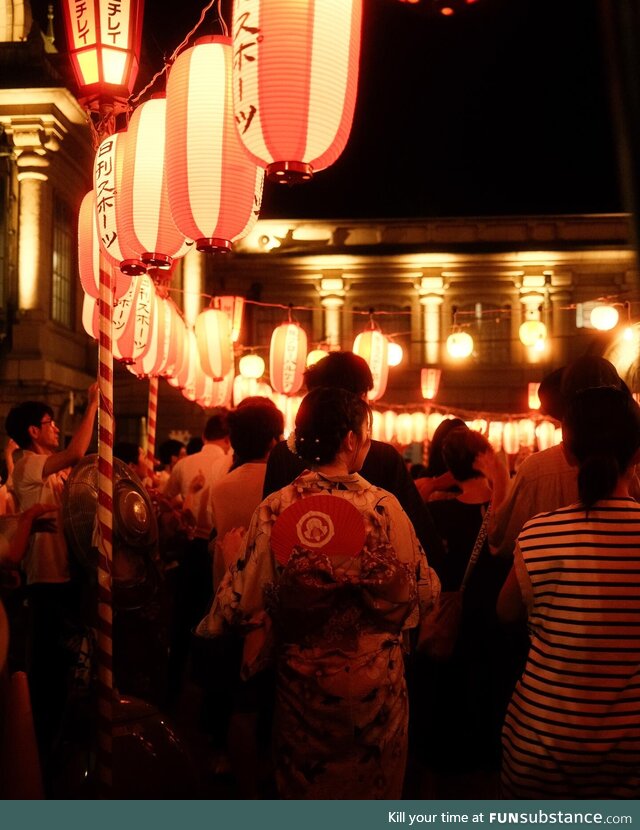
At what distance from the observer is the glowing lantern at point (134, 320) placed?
28.6ft

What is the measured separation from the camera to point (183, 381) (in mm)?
13180

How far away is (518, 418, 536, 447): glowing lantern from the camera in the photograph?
21.1m

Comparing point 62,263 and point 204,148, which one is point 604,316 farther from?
point 204,148

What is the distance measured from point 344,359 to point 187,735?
341cm

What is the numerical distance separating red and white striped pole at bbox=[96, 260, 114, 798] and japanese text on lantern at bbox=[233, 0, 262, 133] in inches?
43.1

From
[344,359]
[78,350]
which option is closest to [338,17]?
[344,359]

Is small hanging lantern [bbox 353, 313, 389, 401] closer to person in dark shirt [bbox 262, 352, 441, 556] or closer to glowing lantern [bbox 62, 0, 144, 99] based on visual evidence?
glowing lantern [bbox 62, 0, 144, 99]

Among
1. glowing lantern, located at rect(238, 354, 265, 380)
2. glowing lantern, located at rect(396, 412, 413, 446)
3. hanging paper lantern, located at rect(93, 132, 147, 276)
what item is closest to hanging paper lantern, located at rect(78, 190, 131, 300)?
hanging paper lantern, located at rect(93, 132, 147, 276)

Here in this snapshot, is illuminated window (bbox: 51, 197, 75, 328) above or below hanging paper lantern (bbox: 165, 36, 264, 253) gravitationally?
above

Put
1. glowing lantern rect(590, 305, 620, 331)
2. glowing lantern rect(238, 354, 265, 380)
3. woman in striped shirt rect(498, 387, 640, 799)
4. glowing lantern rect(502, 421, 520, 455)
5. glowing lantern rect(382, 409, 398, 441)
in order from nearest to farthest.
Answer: woman in striped shirt rect(498, 387, 640, 799), glowing lantern rect(590, 305, 620, 331), glowing lantern rect(238, 354, 265, 380), glowing lantern rect(382, 409, 398, 441), glowing lantern rect(502, 421, 520, 455)

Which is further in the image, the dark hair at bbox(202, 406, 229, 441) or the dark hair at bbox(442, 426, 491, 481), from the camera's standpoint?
the dark hair at bbox(202, 406, 229, 441)

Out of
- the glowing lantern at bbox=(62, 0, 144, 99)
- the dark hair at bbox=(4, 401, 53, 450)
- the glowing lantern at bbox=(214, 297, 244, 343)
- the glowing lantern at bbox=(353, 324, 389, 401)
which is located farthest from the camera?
the glowing lantern at bbox=(214, 297, 244, 343)

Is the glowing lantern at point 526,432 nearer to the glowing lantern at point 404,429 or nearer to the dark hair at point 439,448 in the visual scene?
the glowing lantern at point 404,429

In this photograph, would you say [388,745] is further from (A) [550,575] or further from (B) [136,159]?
(B) [136,159]
